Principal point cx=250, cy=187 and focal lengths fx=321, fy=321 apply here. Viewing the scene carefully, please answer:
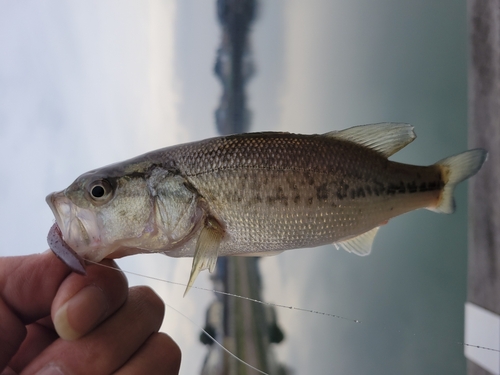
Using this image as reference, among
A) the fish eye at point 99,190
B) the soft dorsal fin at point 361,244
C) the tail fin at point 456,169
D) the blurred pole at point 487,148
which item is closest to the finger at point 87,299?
the fish eye at point 99,190

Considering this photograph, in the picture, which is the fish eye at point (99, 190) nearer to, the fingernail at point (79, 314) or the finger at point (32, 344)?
the fingernail at point (79, 314)

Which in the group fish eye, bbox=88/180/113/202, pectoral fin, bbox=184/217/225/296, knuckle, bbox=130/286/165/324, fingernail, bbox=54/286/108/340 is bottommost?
knuckle, bbox=130/286/165/324

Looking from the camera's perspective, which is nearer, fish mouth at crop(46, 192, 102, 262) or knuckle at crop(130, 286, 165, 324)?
fish mouth at crop(46, 192, 102, 262)

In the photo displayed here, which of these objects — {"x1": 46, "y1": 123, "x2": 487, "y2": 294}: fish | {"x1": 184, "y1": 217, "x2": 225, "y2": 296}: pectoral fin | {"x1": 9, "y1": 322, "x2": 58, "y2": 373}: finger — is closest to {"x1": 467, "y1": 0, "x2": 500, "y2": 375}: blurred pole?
{"x1": 46, "y1": 123, "x2": 487, "y2": 294}: fish

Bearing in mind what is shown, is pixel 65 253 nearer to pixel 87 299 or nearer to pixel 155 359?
pixel 87 299

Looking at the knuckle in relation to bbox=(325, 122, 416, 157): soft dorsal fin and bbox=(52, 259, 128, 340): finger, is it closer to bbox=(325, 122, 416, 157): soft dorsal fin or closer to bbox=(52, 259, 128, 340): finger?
bbox=(52, 259, 128, 340): finger

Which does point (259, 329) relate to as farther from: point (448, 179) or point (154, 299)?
point (448, 179)
